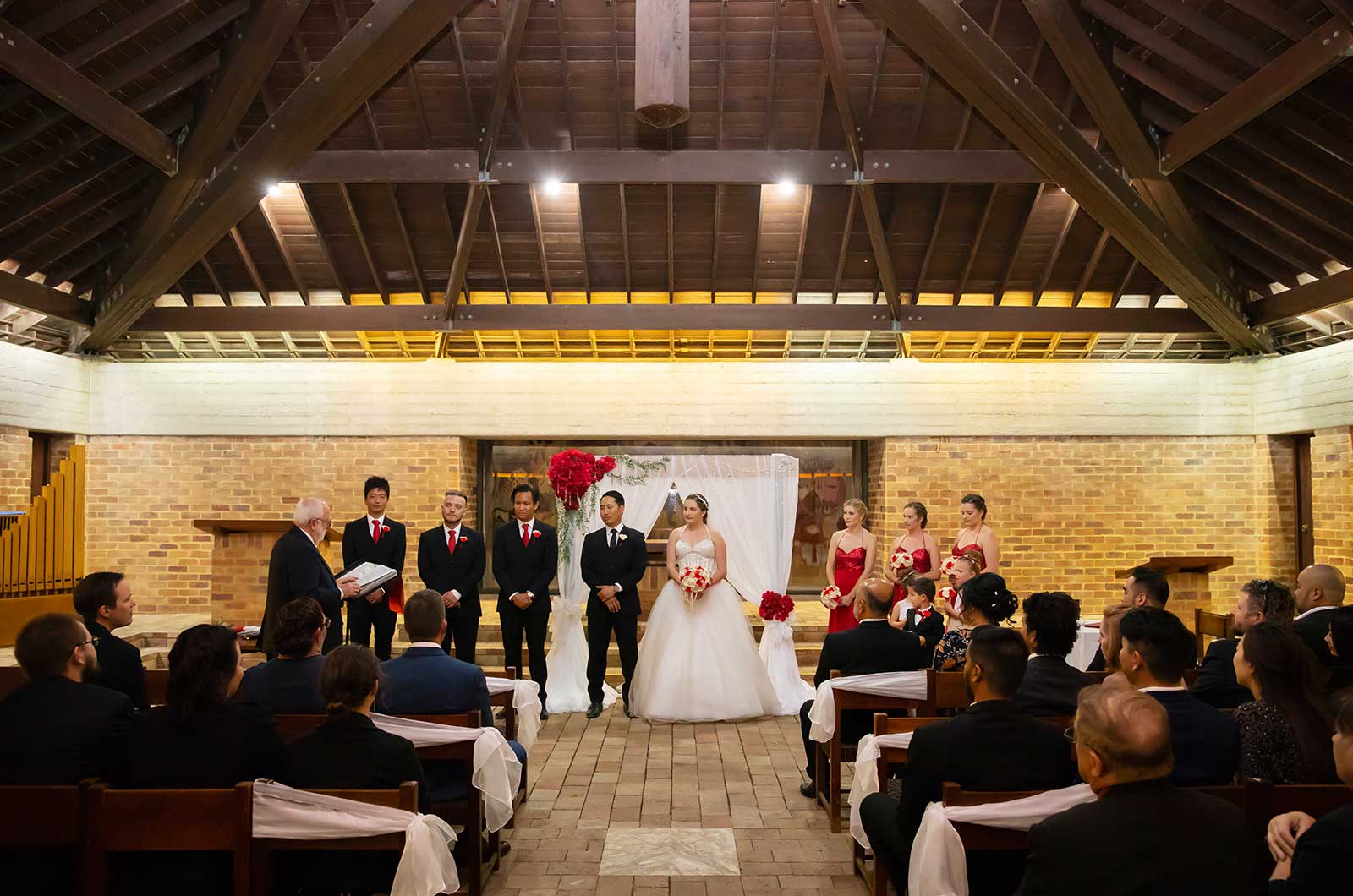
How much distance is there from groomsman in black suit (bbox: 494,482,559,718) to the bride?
79cm

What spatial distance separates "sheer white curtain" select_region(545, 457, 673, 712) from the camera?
8.17 m

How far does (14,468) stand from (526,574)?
5.98 m

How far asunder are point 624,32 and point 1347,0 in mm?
5027

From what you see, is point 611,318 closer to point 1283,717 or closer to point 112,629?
point 112,629

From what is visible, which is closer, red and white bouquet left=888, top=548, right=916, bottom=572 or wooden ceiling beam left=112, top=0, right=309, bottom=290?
red and white bouquet left=888, top=548, right=916, bottom=572

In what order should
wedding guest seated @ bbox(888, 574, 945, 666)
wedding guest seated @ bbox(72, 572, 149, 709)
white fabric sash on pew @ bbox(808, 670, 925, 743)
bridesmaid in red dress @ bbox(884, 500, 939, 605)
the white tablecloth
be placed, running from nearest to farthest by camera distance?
wedding guest seated @ bbox(72, 572, 149, 709), white fabric sash on pew @ bbox(808, 670, 925, 743), wedding guest seated @ bbox(888, 574, 945, 666), the white tablecloth, bridesmaid in red dress @ bbox(884, 500, 939, 605)

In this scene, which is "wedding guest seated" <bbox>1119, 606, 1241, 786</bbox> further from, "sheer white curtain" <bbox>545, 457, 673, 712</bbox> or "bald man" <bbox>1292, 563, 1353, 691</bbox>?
"sheer white curtain" <bbox>545, 457, 673, 712</bbox>

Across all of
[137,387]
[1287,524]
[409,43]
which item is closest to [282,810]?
[409,43]

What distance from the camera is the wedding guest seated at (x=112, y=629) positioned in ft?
14.3

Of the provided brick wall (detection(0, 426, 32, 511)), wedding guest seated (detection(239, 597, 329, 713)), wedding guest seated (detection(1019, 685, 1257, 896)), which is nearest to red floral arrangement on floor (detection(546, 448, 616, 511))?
wedding guest seated (detection(239, 597, 329, 713))

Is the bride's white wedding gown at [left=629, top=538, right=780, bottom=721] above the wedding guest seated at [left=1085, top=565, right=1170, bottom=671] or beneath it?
beneath

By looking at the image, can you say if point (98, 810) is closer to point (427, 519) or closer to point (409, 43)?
point (409, 43)

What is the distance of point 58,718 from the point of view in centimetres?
311

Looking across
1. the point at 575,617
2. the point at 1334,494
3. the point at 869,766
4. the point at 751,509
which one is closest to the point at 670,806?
the point at 869,766
